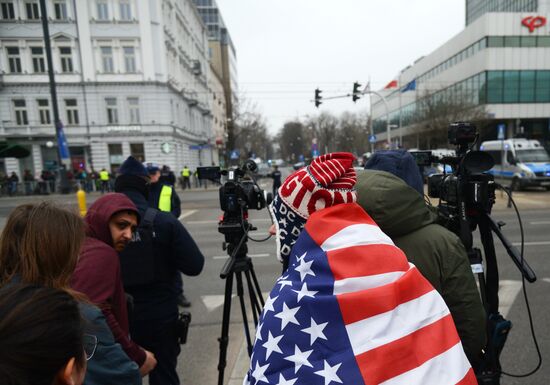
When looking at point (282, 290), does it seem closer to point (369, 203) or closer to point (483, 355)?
point (369, 203)

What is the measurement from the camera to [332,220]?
3.58ft

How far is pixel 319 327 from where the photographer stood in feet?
3.06

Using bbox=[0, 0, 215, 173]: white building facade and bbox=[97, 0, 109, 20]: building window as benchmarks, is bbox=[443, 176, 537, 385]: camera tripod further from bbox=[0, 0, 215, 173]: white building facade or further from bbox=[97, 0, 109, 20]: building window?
bbox=[97, 0, 109, 20]: building window

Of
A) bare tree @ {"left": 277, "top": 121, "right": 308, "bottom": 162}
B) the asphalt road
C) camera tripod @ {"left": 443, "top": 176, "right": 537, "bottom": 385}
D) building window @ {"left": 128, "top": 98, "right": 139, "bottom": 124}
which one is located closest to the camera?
camera tripod @ {"left": 443, "top": 176, "right": 537, "bottom": 385}

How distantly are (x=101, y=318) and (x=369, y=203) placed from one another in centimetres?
123

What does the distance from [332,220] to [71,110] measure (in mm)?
33902

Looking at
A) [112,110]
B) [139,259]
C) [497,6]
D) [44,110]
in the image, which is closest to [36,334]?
[139,259]

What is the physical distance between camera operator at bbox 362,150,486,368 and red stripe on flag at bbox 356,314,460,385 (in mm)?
646

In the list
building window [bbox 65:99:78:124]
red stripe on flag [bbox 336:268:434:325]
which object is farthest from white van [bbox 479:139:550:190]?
building window [bbox 65:99:78:124]

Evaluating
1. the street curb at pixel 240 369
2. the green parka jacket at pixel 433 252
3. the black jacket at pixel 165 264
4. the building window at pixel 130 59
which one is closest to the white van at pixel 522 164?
the street curb at pixel 240 369

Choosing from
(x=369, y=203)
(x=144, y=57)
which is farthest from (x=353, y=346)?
(x=144, y=57)

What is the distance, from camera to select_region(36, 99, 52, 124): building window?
98.3 ft

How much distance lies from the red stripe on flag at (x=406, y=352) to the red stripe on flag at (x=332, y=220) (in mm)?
321

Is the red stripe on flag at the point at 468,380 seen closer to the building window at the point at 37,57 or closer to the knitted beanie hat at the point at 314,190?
the knitted beanie hat at the point at 314,190
